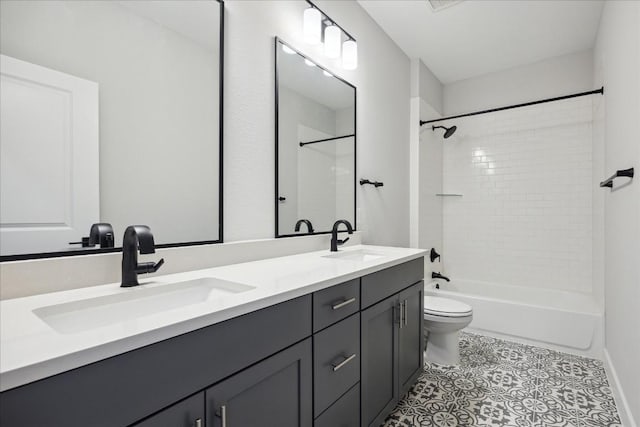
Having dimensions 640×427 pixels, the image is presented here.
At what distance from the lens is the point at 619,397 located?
69.1 inches

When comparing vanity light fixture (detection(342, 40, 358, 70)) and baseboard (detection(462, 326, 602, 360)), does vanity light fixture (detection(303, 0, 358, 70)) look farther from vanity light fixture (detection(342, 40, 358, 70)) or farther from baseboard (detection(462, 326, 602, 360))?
baseboard (detection(462, 326, 602, 360))

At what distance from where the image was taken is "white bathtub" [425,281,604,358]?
2.39 m

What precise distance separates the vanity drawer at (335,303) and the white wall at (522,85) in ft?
10.4

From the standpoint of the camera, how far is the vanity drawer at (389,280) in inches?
54.4

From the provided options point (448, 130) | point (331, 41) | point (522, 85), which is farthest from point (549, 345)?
point (331, 41)

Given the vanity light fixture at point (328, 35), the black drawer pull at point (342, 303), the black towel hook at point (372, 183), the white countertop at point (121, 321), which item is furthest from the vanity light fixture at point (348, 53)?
the black drawer pull at point (342, 303)

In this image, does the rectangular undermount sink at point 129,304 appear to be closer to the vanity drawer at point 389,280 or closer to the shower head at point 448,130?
the vanity drawer at point 389,280

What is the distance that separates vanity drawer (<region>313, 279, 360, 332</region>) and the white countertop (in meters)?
0.03

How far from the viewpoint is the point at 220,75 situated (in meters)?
1.41

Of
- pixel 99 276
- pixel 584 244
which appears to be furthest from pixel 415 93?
pixel 99 276

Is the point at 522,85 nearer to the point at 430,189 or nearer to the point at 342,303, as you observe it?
the point at 430,189

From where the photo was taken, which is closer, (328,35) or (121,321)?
(121,321)

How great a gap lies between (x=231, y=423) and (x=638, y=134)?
1900mm

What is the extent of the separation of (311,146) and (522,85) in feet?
8.87
